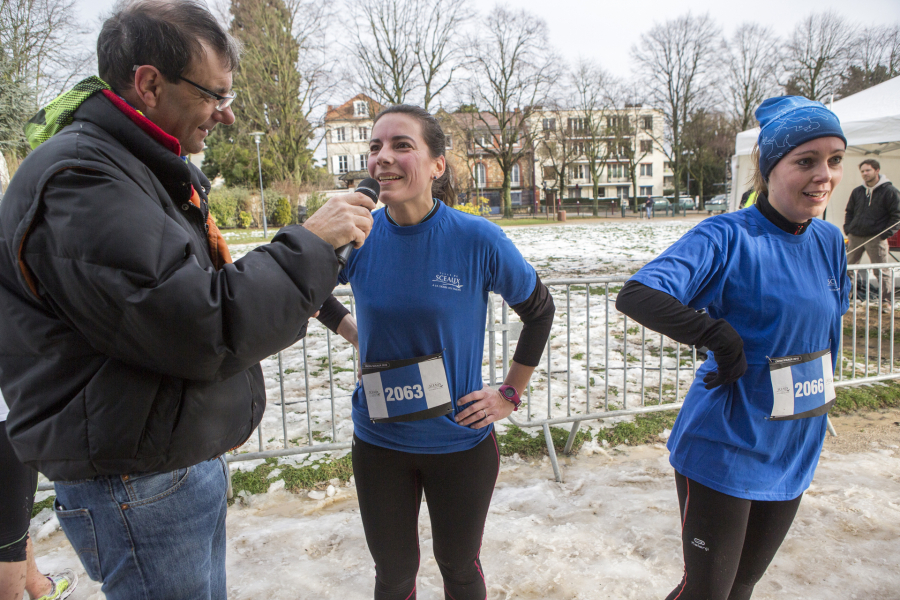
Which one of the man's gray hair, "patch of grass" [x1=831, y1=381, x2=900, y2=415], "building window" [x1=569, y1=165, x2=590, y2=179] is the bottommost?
"patch of grass" [x1=831, y1=381, x2=900, y2=415]

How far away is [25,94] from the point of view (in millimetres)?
13016

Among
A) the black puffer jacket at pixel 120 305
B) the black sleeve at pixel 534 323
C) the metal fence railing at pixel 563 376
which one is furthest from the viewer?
the metal fence railing at pixel 563 376

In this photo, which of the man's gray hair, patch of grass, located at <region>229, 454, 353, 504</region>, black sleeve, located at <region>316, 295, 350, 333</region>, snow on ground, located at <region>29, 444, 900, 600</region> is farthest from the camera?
patch of grass, located at <region>229, 454, 353, 504</region>

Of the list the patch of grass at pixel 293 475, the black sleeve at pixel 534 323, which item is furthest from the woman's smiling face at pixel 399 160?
the patch of grass at pixel 293 475

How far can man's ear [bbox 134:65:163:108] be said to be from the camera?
3.83 feet

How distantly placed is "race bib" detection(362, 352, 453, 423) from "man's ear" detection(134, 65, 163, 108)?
1.08 m

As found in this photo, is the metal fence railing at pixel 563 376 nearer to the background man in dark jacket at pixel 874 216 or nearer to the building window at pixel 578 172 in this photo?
the background man in dark jacket at pixel 874 216

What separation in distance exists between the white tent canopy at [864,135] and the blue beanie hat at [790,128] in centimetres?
406

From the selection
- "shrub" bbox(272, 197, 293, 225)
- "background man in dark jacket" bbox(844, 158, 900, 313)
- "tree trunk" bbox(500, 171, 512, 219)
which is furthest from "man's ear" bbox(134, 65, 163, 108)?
"tree trunk" bbox(500, 171, 512, 219)

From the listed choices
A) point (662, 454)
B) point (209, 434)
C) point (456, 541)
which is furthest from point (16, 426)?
point (662, 454)

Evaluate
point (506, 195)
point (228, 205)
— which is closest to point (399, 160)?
point (228, 205)

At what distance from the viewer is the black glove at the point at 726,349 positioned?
5.53 ft

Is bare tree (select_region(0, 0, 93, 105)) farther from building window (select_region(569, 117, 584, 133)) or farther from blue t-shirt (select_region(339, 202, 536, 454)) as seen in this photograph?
building window (select_region(569, 117, 584, 133))

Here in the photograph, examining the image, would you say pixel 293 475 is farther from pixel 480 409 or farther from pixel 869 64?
pixel 869 64
